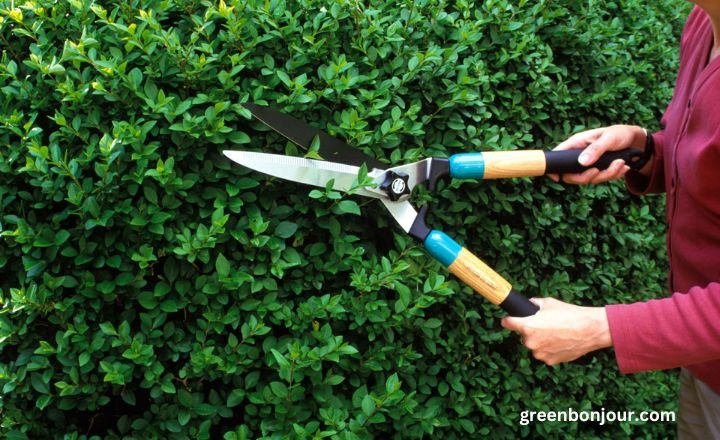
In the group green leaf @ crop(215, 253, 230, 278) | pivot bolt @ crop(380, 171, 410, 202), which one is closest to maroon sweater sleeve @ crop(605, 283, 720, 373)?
pivot bolt @ crop(380, 171, 410, 202)

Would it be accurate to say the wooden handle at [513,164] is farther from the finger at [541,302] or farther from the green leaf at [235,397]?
the green leaf at [235,397]

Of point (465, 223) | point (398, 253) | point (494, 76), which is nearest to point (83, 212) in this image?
point (398, 253)

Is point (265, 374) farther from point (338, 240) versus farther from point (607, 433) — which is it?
point (607, 433)

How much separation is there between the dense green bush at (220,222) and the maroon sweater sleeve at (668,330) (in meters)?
0.57

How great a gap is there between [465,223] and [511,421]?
782 mm

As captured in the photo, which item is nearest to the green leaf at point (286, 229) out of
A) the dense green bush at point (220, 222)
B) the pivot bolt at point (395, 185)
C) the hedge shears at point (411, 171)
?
the dense green bush at point (220, 222)

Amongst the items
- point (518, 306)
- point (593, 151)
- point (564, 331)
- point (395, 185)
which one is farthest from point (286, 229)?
point (593, 151)

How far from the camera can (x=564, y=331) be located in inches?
71.4

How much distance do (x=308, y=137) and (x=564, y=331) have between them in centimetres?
87

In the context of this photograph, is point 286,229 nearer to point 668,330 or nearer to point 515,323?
point 515,323

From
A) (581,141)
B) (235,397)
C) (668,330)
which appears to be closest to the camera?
(668,330)

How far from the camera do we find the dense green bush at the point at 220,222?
199 centimetres

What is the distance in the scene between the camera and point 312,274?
2162mm

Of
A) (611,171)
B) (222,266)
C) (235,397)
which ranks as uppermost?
(611,171)
